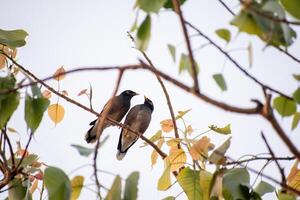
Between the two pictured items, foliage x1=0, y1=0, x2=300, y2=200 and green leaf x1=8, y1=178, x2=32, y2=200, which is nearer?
foliage x1=0, y1=0, x2=300, y2=200

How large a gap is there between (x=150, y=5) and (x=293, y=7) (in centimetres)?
28

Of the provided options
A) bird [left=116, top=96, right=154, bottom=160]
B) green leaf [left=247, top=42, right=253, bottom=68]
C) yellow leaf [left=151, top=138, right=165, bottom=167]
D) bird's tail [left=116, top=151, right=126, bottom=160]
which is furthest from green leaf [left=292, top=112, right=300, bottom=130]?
bird's tail [left=116, top=151, right=126, bottom=160]

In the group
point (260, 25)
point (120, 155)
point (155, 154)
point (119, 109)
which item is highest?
point (260, 25)

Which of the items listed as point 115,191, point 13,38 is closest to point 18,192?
point 13,38

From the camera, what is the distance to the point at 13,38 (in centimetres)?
143

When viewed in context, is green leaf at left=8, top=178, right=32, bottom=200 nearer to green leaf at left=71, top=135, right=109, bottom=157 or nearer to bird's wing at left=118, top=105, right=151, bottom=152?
green leaf at left=71, top=135, right=109, bottom=157

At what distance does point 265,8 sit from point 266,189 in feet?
1.92

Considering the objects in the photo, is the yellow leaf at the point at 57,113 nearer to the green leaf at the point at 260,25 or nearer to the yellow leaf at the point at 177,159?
the yellow leaf at the point at 177,159

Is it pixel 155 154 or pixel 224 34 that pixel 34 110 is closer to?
pixel 224 34

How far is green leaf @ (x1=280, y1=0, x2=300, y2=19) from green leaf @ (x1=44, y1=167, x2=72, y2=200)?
1.90 ft

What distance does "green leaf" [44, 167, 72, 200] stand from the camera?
92cm

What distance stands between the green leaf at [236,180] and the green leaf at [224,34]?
355mm

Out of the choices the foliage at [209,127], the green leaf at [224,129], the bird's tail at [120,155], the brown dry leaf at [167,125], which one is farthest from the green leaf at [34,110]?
the bird's tail at [120,155]

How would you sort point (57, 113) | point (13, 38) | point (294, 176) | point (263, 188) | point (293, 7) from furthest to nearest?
point (57, 113)
point (13, 38)
point (294, 176)
point (263, 188)
point (293, 7)
